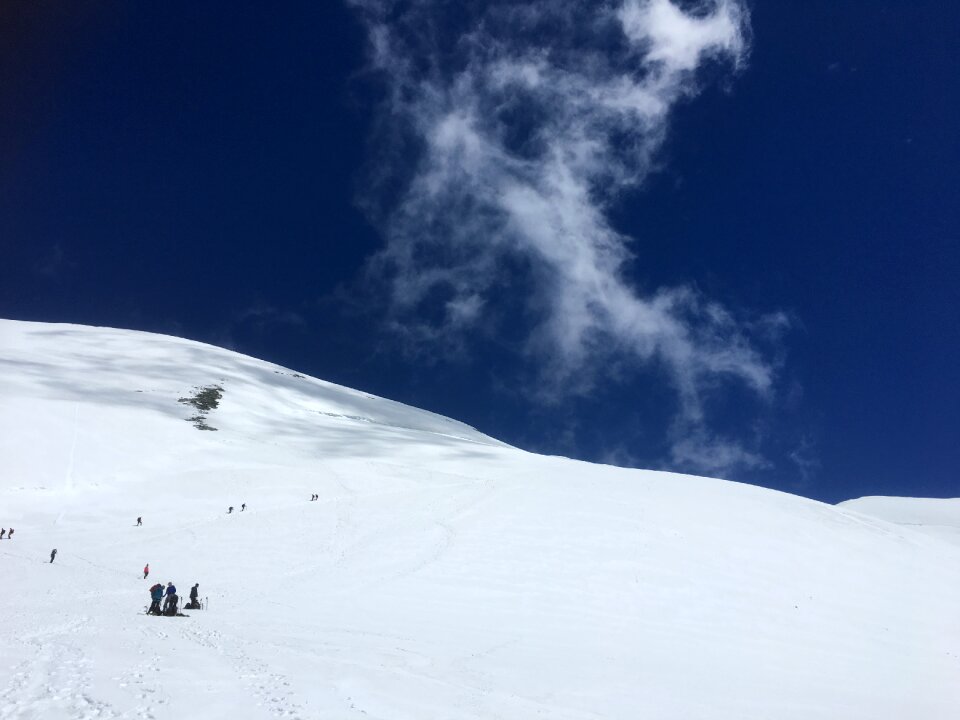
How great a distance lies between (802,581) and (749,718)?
14711 millimetres

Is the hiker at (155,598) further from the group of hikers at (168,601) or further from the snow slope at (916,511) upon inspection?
the snow slope at (916,511)

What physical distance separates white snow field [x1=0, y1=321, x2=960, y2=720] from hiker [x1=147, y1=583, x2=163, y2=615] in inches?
41.2

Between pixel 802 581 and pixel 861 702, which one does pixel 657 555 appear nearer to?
pixel 802 581

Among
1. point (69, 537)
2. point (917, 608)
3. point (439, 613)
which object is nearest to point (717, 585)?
point (917, 608)

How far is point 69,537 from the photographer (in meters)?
28.6

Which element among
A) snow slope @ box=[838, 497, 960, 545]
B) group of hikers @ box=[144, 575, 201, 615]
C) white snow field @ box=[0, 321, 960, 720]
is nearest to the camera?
white snow field @ box=[0, 321, 960, 720]

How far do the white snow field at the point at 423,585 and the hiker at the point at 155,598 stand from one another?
3.43 feet

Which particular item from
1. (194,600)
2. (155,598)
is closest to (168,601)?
(155,598)

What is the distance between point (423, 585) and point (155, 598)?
8.69 meters

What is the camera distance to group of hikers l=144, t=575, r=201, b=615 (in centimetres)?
1866

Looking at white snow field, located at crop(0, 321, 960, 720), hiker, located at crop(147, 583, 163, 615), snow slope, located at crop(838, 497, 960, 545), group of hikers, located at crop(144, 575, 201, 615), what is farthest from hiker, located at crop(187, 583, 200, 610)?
snow slope, located at crop(838, 497, 960, 545)

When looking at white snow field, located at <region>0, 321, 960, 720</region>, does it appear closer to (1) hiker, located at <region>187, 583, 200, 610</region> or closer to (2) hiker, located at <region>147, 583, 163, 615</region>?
(1) hiker, located at <region>187, 583, 200, 610</region>

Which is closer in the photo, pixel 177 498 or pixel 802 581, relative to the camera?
pixel 802 581

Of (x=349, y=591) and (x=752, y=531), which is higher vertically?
(x=752, y=531)
